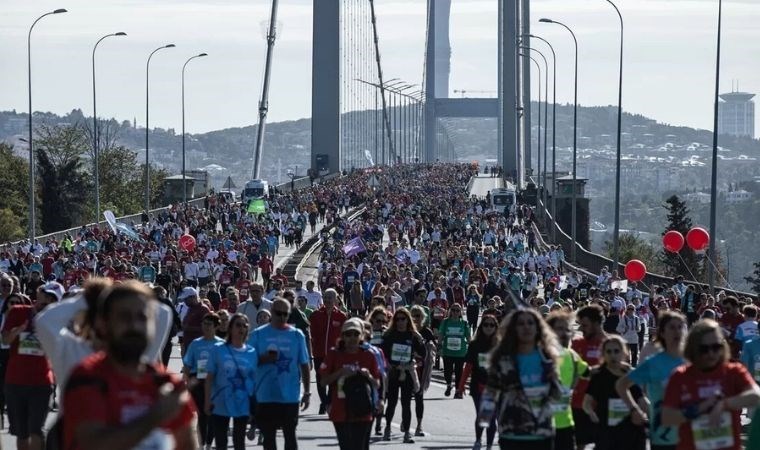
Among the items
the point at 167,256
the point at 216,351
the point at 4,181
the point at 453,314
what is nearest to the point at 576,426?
the point at 216,351

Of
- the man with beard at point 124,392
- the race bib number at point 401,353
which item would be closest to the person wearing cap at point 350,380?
the race bib number at point 401,353

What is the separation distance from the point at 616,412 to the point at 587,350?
4.40 feet

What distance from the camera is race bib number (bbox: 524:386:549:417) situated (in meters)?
9.41

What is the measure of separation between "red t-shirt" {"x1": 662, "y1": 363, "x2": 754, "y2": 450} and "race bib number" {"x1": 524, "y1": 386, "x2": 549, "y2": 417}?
0.64 m

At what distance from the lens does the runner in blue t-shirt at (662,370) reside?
10367mm

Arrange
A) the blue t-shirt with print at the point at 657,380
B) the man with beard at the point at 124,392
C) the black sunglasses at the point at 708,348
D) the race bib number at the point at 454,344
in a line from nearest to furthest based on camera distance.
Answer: the man with beard at the point at 124,392
the black sunglasses at the point at 708,348
the blue t-shirt with print at the point at 657,380
the race bib number at the point at 454,344

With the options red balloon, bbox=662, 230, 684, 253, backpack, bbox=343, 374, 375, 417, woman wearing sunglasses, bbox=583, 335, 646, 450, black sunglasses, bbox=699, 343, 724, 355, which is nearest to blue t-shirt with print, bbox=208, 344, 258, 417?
backpack, bbox=343, 374, 375, 417

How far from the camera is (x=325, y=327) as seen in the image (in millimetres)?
18719

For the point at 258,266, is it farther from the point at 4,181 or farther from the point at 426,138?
the point at 426,138

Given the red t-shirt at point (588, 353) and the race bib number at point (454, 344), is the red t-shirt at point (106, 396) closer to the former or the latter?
the red t-shirt at point (588, 353)

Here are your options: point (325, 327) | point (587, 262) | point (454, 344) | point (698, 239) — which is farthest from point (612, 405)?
point (587, 262)

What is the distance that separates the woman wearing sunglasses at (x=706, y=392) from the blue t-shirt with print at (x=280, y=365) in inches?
176

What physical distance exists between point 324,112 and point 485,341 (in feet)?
317

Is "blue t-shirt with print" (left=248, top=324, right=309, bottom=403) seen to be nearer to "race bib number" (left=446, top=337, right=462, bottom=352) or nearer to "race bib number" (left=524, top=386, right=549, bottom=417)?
"race bib number" (left=524, top=386, right=549, bottom=417)
